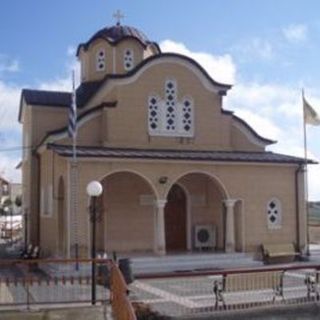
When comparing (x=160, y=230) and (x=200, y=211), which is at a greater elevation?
(x=200, y=211)

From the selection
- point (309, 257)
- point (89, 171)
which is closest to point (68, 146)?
point (89, 171)

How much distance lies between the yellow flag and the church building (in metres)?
2.19

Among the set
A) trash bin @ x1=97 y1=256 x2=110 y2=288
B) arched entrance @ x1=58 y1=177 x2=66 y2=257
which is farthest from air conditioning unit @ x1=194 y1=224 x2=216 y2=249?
trash bin @ x1=97 y1=256 x2=110 y2=288

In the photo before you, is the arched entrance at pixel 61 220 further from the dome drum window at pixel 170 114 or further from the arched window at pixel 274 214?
the arched window at pixel 274 214

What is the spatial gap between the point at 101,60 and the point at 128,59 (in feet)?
4.06

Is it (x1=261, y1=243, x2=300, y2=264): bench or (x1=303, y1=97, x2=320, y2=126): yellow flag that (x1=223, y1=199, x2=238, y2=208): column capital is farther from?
(x1=303, y1=97, x2=320, y2=126): yellow flag

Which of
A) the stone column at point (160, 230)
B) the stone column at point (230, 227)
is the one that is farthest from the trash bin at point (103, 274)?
the stone column at point (230, 227)

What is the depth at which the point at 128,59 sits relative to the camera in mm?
28891

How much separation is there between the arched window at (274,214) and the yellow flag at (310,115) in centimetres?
460

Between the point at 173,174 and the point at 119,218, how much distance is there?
9.21 feet

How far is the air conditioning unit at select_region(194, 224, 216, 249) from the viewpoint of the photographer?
82.8ft

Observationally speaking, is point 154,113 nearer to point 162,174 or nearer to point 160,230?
point 162,174

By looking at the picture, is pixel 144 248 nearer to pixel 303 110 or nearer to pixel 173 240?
pixel 173 240

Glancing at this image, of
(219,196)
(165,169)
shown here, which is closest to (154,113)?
(165,169)
